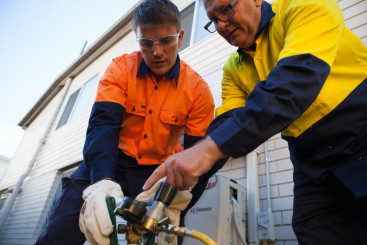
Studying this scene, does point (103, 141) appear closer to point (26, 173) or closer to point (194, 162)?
point (194, 162)

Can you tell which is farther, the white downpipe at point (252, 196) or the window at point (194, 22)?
the window at point (194, 22)

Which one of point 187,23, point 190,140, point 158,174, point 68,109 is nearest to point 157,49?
point 190,140

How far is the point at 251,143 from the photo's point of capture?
2.84 ft

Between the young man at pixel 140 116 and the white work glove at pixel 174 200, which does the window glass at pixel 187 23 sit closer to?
the young man at pixel 140 116

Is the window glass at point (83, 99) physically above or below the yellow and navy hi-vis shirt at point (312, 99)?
above

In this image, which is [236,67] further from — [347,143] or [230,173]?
[230,173]

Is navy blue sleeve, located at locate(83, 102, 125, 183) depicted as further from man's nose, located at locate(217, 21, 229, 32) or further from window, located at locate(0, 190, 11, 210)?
window, located at locate(0, 190, 11, 210)

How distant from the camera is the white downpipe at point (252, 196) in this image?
8.58 feet

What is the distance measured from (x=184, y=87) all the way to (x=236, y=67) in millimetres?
464

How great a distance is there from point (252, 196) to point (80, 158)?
523cm

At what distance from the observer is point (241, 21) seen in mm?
1572

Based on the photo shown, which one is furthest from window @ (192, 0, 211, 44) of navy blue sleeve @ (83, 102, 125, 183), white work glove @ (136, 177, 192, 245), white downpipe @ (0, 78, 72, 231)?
white downpipe @ (0, 78, 72, 231)

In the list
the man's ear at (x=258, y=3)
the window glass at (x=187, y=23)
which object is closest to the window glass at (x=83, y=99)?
the window glass at (x=187, y=23)

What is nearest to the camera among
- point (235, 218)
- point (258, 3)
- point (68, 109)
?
point (258, 3)
